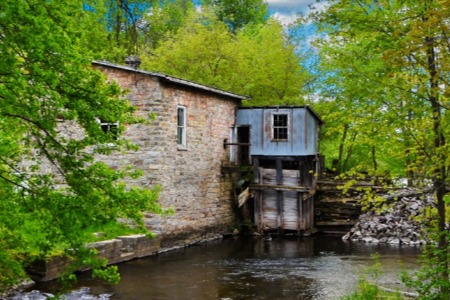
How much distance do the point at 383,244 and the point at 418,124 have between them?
1392cm

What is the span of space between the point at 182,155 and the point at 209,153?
7.04 ft

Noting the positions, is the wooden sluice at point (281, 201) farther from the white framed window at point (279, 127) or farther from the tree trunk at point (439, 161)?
the tree trunk at point (439, 161)

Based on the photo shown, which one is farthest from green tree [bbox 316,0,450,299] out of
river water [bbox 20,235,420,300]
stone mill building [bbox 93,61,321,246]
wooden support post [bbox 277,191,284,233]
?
wooden support post [bbox 277,191,284,233]

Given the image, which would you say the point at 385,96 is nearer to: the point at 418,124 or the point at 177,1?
the point at 418,124

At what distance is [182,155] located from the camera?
2109 centimetres

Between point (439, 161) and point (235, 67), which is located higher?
point (235, 67)

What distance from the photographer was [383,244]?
22516mm

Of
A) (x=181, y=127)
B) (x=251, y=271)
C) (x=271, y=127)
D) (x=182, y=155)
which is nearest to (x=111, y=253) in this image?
(x=251, y=271)

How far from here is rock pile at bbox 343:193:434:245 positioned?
22.8 m

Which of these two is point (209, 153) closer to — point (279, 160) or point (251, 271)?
point (279, 160)

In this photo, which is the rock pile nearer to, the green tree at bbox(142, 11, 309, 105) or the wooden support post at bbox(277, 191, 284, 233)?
the wooden support post at bbox(277, 191, 284, 233)

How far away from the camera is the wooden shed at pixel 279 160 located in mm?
24234

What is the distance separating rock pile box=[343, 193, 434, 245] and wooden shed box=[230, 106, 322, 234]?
2.42 metres

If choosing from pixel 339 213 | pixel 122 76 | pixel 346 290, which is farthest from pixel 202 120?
pixel 346 290
